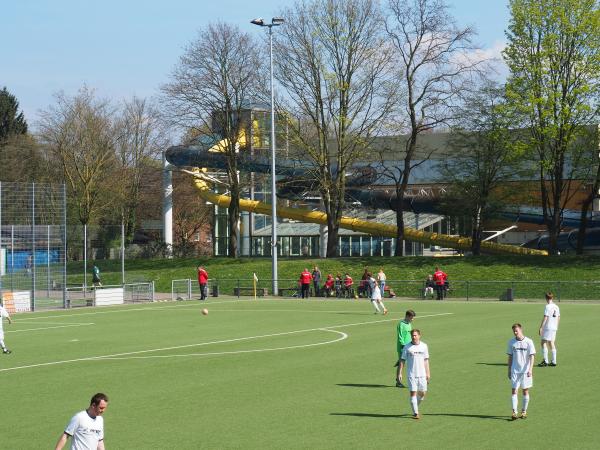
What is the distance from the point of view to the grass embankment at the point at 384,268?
2277 inches

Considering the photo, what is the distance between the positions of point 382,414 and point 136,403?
5.28m

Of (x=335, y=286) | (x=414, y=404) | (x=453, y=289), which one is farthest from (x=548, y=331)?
(x=335, y=286)

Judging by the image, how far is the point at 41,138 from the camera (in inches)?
3452

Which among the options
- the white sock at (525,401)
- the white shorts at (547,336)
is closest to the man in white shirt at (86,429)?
the white sock at (525,401)

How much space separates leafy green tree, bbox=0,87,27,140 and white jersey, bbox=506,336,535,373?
82.9 meters

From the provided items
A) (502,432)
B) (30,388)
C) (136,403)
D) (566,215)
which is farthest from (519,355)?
(566,215)

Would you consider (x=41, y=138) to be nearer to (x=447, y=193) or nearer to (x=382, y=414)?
(x=447, y=193)

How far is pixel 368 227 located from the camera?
254ft

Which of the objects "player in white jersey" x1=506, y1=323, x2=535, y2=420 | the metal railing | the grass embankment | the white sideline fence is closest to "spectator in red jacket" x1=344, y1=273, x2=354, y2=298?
the metal railing

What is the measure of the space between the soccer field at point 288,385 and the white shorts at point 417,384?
1.82 feet

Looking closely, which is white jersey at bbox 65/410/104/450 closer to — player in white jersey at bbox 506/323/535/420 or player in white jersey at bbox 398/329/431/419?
player in white jersey at bbox 398/329/431/419

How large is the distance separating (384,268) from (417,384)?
148 feet

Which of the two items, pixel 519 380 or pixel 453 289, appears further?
pixel 453 289

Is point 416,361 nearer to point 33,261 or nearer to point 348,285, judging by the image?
point 33,261
